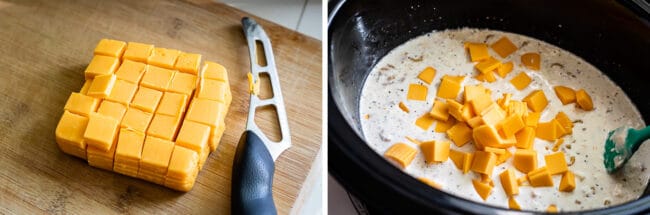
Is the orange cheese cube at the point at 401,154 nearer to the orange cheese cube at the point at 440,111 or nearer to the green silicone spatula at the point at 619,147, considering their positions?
the orange cheese cube at the point at 440,111

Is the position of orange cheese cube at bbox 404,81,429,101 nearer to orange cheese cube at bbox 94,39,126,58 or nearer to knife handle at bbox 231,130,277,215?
knife handle at bbox 231,130,277,215

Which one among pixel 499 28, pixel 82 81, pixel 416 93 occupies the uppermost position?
pixel 499 28

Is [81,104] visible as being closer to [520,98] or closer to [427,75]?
[427,75]

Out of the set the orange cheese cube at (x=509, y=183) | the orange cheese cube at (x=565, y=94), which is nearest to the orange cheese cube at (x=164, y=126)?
the orange cheese cube at (x=509, y=183)

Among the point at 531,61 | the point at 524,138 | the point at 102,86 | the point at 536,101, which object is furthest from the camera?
the point at 531,61

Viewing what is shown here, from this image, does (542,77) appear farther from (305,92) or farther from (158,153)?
(158,153)

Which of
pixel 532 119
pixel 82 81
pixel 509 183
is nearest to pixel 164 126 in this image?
pixel 82 81

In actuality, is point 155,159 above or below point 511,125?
below

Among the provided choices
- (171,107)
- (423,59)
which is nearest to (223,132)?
(171,107)
